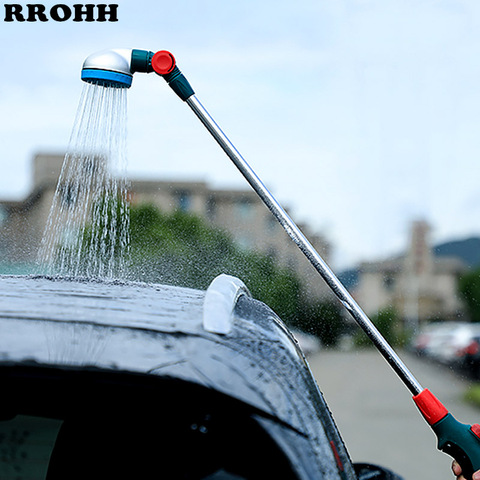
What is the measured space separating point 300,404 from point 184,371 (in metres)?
0.16

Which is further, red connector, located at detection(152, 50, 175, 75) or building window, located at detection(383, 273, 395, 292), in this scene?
building window, located at detection(383, 273, 395, 292)

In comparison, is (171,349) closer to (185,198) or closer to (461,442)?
(461,442)

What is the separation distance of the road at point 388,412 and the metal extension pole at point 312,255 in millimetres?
7761

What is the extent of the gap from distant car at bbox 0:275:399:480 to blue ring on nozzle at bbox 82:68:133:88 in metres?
0.59

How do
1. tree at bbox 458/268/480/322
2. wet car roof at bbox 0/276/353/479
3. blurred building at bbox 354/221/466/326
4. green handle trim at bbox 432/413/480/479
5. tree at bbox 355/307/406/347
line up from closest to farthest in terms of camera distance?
wet car roof at bbox 0/276/353/479, green handle trim at bbox 432/413/480/479, tree at bbox 355/307/406/347, blurred building at bbox 354/221/466/326, tree at bbox 458/268/480/322

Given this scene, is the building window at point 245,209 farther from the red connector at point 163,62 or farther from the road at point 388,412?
the red connector at point 163,62

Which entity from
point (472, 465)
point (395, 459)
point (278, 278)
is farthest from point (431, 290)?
point (472, 465)

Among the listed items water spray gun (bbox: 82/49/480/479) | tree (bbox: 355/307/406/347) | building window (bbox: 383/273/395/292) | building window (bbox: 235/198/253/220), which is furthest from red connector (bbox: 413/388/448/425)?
building window (bbox: 383/273/395/292)

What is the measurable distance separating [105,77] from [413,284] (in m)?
40.6

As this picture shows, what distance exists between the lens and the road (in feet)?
42.3

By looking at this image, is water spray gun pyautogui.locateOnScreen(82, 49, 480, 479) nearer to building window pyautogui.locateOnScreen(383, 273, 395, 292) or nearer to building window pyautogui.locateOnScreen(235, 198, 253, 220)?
building window pyautogui.locateOnScreen(235, 198, 253, 220)

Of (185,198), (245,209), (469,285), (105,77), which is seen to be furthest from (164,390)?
(469,285)

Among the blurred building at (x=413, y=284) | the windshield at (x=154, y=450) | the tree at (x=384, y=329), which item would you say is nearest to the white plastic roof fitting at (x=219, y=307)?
the windshield at (x=154, y=450)

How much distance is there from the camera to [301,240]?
5.01 ft
